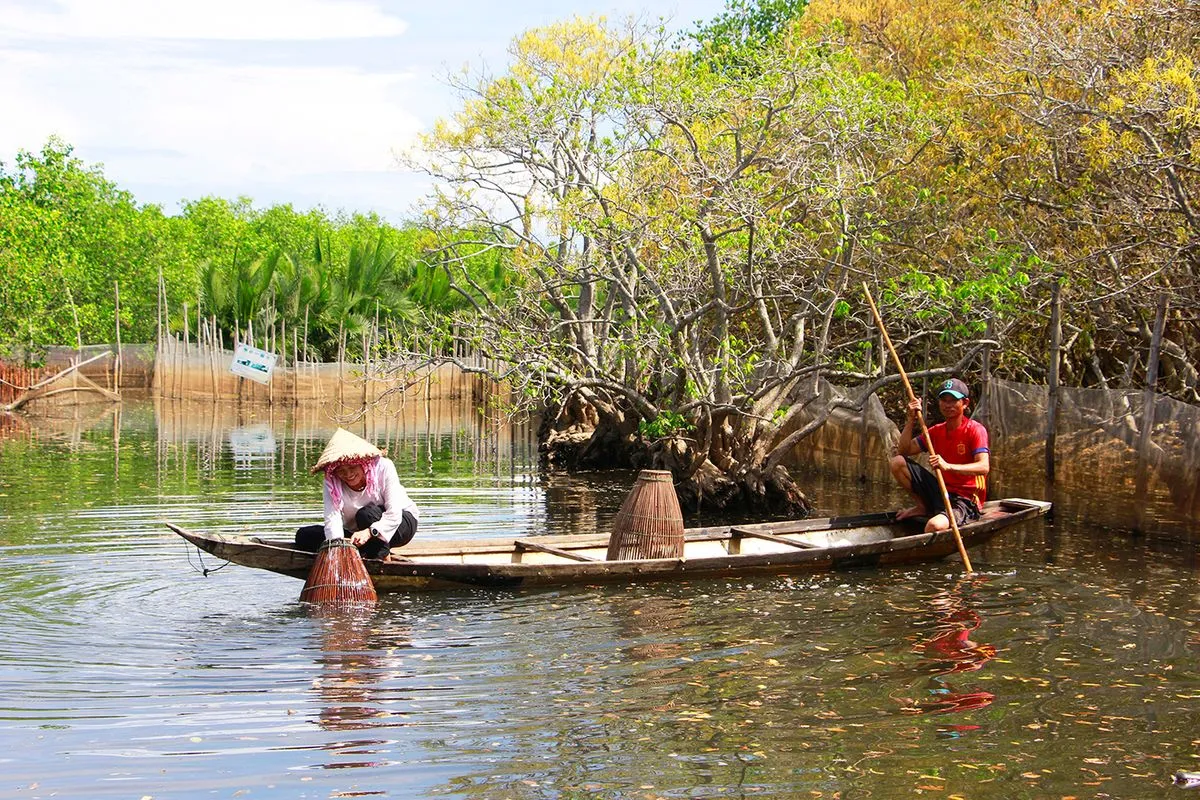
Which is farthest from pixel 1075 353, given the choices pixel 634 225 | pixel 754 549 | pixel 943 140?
pixel 754 549

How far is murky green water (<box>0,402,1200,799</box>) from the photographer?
627 cm

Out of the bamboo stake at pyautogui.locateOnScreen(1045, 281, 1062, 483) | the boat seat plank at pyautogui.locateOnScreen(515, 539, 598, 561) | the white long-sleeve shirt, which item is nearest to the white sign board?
the bamboo stake at pyautogui.locateOnScreen(1045, 281, 1062, 483)

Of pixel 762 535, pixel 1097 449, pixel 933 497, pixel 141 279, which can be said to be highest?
pixel 141 279

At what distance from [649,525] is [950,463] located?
3.18 m

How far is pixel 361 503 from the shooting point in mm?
10547

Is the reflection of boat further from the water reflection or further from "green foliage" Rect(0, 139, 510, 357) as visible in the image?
"green foliage" Rect(0, 139, 510, 357)

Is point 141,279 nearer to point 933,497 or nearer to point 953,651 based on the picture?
point 933,497

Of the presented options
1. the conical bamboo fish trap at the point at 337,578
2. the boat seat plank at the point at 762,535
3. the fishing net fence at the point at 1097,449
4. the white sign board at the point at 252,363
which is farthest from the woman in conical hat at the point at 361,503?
the white sign board at the point at 252,363

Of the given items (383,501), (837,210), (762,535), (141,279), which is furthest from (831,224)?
(141,279)

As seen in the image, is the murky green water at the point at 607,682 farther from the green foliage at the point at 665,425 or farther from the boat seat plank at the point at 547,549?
the green foliage at the point at 665,425

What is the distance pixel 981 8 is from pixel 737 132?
9.39 metres

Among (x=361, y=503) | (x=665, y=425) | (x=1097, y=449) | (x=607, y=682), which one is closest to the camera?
(x=607, y=682)

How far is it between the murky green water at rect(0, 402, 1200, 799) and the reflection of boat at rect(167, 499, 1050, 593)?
0.61 ft

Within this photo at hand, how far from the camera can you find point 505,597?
10.9m
